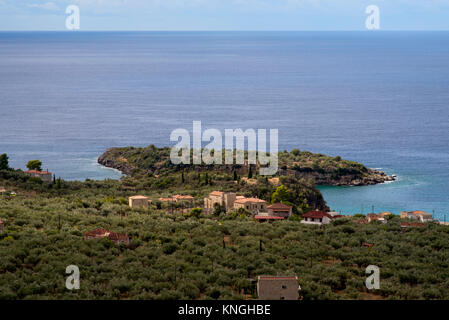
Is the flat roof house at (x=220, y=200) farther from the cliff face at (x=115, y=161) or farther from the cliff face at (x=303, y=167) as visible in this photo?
the cliff face at (x=115, y=161)

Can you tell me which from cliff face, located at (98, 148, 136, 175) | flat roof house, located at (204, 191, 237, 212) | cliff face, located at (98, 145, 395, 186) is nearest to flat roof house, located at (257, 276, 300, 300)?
flat roof house, located at (204, 191, 237, 212)

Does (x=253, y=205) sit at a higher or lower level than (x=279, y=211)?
higher

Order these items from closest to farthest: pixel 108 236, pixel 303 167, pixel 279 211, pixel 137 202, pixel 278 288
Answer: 1. pixel 278 288
2. pixel 108 236
3. pixel 279 211
4. pixel 137 202
5. pixel 303 167

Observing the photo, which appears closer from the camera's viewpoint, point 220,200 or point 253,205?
point 253,205

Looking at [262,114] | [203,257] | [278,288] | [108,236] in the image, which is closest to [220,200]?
[108,236]

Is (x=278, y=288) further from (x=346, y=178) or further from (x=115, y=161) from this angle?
(x=115, y=161)

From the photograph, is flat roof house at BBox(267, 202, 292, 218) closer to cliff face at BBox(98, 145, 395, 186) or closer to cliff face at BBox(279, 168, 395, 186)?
cliff face at BBox(98, 145, 395, 186)
